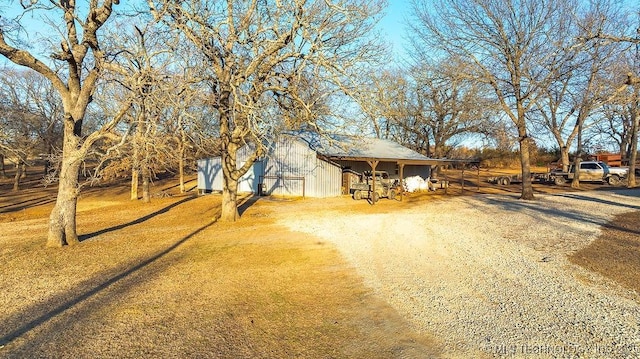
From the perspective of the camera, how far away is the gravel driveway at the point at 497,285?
4.09 meters

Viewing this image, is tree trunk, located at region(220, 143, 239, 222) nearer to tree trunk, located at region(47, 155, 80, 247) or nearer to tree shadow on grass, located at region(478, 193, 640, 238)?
tree trunk, located at region(47, 155, 80, 247)

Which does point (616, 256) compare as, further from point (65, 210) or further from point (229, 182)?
point (65, 210)

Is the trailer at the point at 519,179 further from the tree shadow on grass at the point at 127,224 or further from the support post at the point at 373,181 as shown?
the tree shadow on grass at the point at 127,224

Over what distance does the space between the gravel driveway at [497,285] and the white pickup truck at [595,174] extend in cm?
1980

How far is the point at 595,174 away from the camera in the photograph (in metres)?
30.2

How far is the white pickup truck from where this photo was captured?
29625 millimetres

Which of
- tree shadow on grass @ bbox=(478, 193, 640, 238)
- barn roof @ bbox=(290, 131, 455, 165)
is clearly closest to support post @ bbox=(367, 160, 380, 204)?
barn roof @ bbox=(290, 131, 455, 165)

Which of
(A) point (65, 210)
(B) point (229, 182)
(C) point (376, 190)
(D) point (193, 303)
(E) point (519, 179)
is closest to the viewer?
(D) point (193, 303)

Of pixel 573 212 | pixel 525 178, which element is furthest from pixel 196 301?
pixel 525 178

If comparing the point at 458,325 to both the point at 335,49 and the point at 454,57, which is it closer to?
the point at 335,49

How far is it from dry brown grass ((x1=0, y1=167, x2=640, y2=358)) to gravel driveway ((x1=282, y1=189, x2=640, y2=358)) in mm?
485

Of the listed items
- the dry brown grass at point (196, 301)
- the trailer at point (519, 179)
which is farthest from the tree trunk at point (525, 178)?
the trailer at point (519, 179)

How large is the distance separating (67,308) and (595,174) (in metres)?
35.9

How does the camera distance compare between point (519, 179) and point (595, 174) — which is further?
point (519, 179)
